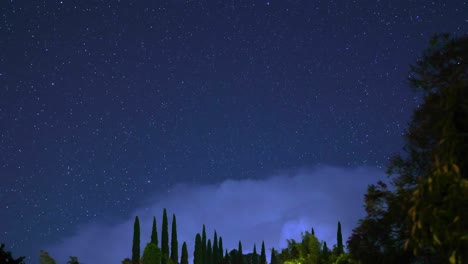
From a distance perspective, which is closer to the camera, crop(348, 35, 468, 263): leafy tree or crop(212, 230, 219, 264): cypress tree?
crop(348, 35, 468, 263): leafy tree

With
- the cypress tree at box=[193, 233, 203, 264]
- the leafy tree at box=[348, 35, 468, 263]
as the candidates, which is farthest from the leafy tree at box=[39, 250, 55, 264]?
the cypress tree at box=[193, 233, 203, 264]

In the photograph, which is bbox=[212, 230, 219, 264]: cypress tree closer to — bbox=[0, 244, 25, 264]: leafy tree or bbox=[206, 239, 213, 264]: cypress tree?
bbox=[206, 239, 213, 264]: cypress tree

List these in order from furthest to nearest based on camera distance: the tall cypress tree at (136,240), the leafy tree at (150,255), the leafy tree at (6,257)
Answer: the tall cypress tree at (136,240)
the leafy tree at (150,255)
the leafy tree at (6,257)

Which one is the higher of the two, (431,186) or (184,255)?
(184,255)

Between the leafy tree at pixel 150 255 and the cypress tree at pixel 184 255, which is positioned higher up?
the cypress tree at pixel 184 255

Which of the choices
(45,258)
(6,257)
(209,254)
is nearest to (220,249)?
(209,254)

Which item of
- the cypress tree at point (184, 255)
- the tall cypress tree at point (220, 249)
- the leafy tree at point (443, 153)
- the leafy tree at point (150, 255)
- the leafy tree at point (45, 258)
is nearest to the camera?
the leafy tree at point (443, 153)

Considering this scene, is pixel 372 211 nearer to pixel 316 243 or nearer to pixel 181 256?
pixel 316 243

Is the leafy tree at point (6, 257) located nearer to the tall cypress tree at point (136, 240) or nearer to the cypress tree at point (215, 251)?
the tall cypress tree at point (136, 240)

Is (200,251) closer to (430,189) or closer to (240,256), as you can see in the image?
(240,256)

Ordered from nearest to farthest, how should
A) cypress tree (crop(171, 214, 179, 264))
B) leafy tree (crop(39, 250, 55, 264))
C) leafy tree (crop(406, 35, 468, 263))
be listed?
leafy tree (crop(406, 35, 468, 263)) < leafy tree (crop(39, 250, 55, 264)) < cypress tree (crop(171, 214, 179, 264))

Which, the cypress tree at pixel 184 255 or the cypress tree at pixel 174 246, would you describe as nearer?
the cypress tree at pixel 174 246

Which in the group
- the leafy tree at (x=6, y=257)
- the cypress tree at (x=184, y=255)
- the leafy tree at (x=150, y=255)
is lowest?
the leafy tree at (x=6, y=257)

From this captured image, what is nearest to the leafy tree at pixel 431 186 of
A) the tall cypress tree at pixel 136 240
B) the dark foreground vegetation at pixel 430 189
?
the dark foreground vegetation at pixel 430 189
